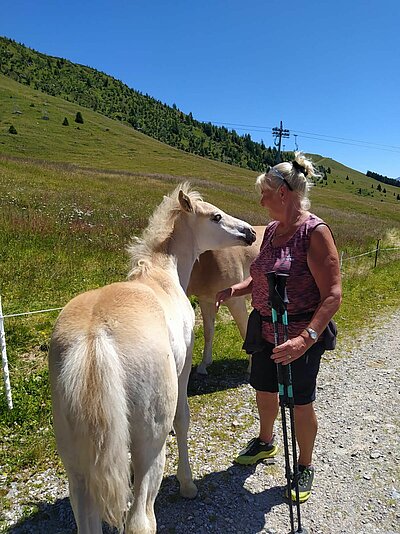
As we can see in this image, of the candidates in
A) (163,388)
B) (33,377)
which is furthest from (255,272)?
(33,377)

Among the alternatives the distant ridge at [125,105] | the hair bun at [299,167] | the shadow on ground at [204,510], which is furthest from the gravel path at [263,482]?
the distant ridge at [125,105]

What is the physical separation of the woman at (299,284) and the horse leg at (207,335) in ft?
7.16

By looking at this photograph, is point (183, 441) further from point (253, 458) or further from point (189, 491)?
point (253, 458)

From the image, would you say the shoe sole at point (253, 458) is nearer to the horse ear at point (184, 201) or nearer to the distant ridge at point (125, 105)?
the horse ear at point (184, 201)

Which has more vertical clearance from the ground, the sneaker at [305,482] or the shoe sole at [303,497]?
the sneaker at [305,482]

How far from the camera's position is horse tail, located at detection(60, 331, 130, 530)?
1937mm

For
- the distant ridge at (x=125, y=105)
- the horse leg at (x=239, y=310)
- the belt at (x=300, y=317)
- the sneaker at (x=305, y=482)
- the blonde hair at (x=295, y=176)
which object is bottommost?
the sneaker at (x=305, y=482)

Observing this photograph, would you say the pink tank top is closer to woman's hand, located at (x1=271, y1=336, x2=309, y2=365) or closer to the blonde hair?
the blonde hair

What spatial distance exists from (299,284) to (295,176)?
82cm

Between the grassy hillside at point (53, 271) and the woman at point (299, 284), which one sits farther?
the grassy hillside at point (53, 271)

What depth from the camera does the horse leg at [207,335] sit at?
5816 millimetres

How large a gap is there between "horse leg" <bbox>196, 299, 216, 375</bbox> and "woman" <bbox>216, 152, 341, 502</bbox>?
2183 mm

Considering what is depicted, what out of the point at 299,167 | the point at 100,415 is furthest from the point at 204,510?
the point at 299,167

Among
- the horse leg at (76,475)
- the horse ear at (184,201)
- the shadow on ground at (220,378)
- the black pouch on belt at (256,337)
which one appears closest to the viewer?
the horse leg at (76,475)
